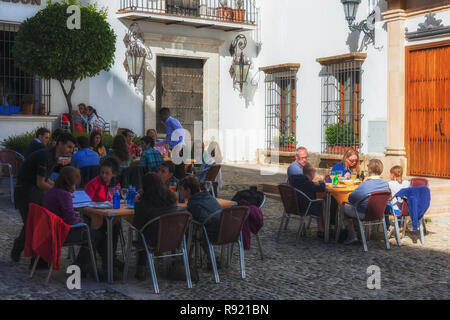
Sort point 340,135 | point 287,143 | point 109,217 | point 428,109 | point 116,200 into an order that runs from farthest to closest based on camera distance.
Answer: point 287,143 < point 340,135 < point 428,109 < point 116,200 < point 109,217

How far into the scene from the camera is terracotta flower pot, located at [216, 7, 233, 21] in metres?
18.4

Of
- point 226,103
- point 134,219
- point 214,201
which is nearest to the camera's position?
point 134,219

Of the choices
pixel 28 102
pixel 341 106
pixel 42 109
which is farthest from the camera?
pixel 341 106

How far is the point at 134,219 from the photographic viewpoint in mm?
5965

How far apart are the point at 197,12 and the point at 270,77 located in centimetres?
278

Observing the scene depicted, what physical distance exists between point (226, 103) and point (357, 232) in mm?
11082

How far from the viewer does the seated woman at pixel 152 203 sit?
5.88m

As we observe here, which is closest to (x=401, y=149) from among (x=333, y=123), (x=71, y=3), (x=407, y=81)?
(x=407, y=81)

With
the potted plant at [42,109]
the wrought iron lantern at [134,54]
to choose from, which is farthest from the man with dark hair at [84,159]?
the wrought iron lantern at [134,54]

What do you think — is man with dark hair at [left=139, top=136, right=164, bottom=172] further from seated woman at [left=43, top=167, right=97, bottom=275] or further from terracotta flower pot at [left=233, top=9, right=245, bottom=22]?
terracotta flower pot at [left=233, top=9, right=245, bottom=22]

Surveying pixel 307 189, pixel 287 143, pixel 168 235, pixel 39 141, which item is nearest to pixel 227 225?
pixel 168 235

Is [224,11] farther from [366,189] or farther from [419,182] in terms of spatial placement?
[366,189]

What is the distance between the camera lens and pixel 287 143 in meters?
18.1
